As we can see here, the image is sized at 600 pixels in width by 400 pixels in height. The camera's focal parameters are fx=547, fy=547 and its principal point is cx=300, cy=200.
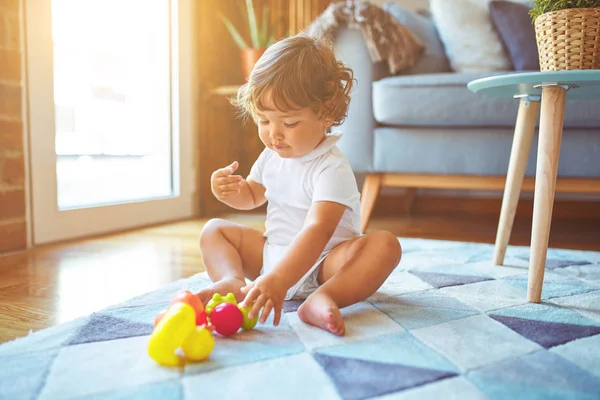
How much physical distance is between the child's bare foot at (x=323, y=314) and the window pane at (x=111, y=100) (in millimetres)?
1044

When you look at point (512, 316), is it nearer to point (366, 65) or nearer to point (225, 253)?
point (225, 253)

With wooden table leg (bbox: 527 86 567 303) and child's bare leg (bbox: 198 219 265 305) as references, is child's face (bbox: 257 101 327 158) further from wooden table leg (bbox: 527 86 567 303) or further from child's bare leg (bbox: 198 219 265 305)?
wooden table leg (bbox: 527 86 567 303)

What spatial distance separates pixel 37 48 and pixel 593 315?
1366mm

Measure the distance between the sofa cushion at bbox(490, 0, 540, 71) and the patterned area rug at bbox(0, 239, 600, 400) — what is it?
1.09 meters

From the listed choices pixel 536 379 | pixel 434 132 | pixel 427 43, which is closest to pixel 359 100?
pixel 434 132

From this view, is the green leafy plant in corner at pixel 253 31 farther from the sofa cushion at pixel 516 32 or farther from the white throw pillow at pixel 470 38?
the sofa cushion at pixel 516 32

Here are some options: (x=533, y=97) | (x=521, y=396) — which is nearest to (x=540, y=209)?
(x=533, y=97)

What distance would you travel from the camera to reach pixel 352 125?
1.64 meters

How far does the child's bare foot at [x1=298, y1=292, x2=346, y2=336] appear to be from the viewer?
70cm

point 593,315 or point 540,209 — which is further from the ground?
Result: point 540,209

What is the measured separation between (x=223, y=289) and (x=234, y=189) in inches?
6.7

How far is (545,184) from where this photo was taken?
88 centimetres

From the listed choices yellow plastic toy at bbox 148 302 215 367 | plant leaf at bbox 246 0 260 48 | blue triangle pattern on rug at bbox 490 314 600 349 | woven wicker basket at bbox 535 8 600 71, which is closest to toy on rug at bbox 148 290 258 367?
yellow plastic toy at bbox 148 302 215 367

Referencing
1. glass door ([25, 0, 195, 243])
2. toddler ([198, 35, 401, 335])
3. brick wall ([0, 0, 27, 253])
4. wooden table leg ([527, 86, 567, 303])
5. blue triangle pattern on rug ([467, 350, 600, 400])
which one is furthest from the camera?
glass door ([25, 0, 195, 243])
